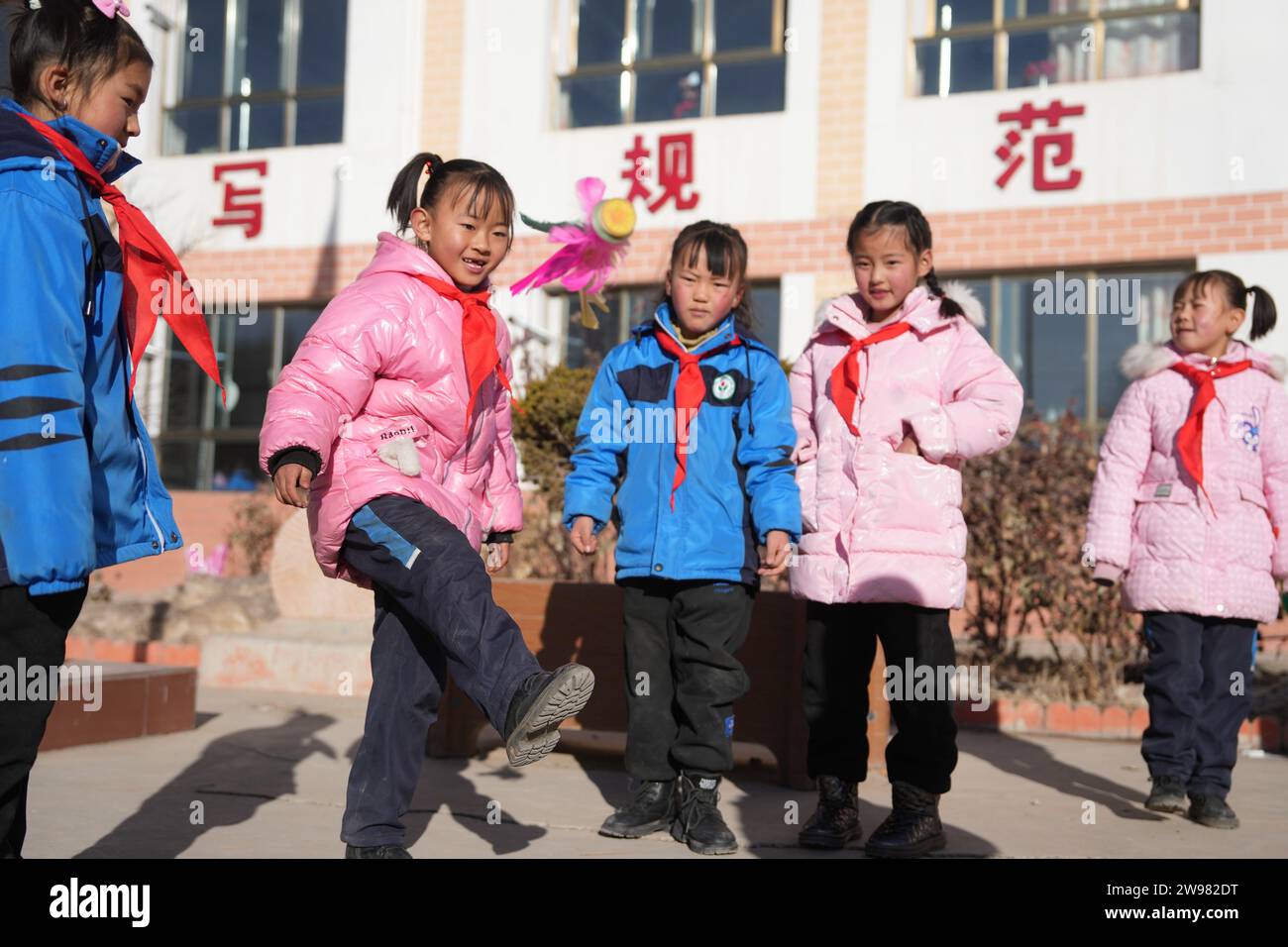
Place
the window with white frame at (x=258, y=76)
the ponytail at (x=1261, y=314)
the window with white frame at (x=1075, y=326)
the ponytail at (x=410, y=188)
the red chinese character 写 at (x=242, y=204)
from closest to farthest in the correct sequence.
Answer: the ponytail at (x=410, y=188) → the ponytail at (x=1261, y=314) → the window with white frame at (x=1075, y=326) → the red chinese character 写 at (x=242, y=204) → the window with white frame at (x=258, y=76)

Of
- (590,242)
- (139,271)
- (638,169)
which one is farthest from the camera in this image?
(638,169)

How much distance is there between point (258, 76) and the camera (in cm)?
1300

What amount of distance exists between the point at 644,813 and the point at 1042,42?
28.7 feet

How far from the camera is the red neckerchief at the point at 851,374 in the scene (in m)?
3.62

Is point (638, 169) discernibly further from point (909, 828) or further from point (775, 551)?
point (909, 828)

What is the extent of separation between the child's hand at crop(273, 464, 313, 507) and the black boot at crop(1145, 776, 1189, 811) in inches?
116

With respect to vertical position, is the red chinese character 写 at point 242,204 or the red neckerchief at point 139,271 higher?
the red chinese character 写 at point 242,204

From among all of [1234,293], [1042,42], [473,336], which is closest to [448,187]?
[473,336]

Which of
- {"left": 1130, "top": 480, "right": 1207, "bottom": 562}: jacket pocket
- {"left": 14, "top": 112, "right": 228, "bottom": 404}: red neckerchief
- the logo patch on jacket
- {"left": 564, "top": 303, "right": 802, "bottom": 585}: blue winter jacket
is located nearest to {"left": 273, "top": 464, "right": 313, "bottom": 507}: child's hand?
{"left": 14, "top": 112, "right": 228, "bottom": 404}: red neckerchief

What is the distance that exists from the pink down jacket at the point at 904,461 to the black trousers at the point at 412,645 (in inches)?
46.1

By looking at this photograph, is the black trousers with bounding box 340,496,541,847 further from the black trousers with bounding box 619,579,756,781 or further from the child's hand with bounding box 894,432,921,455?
the child's hand with bounding box 894,432,921,455

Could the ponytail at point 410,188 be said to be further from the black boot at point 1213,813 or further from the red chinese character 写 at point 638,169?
the red chinese character 写 at point 638,169

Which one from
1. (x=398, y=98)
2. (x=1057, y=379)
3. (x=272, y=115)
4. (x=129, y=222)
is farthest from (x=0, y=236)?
(x=272, y=115)

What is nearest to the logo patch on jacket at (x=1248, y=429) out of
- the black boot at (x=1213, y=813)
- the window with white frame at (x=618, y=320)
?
the black boot at (x=1213, y=813)
